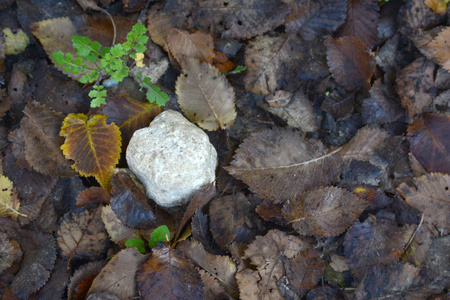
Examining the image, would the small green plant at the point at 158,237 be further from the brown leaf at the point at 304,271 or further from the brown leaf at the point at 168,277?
the brown leaf at the point at 304,271

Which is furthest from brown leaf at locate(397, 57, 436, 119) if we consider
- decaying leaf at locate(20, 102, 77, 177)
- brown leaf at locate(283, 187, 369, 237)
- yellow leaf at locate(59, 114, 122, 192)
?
decaying leaf at locate(20, 102, 77, 177)

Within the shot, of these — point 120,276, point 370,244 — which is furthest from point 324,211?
point 120,276

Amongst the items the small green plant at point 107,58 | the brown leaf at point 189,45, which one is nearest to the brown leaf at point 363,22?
the brown leaf at point 189,45

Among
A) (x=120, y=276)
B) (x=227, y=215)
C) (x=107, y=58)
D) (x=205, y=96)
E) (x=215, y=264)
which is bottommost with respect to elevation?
(x=120, y=276)

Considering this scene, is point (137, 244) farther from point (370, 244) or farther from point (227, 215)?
point (370, 244)

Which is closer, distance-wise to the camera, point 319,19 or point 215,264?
point 215,264

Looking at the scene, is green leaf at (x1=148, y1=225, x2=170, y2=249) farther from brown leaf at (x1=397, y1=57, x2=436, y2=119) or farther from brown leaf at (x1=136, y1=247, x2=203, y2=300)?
brown leaf at (x1=397, y1=57, x2=436, y2=119)
